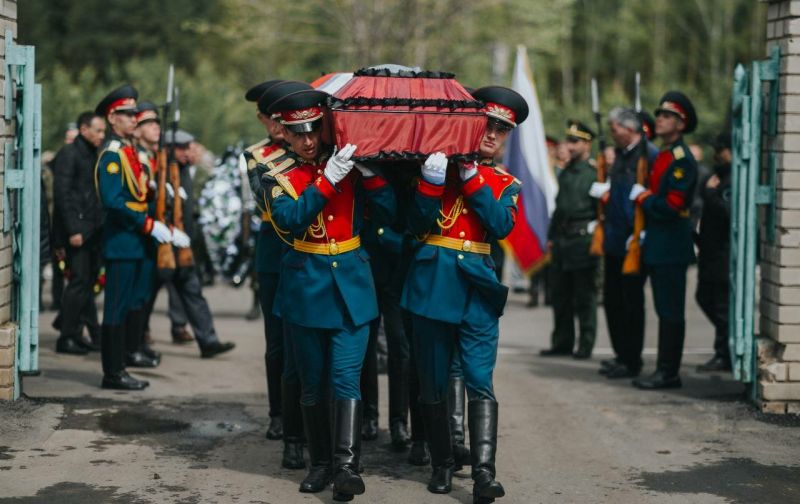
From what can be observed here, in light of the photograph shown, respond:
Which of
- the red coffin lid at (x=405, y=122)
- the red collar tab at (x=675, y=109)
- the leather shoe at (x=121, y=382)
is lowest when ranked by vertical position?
the leather shoe at (x=121, y=382)

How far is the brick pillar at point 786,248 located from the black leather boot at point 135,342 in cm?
438

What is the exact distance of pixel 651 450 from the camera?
7.80 m

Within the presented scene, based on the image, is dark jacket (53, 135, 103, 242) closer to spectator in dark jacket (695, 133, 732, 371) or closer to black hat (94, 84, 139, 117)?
black hat (94, 84, 139, 117)

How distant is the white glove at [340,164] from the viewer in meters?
6.26

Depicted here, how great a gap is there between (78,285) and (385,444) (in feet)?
13.5

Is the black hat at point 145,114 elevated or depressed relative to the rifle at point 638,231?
elevated

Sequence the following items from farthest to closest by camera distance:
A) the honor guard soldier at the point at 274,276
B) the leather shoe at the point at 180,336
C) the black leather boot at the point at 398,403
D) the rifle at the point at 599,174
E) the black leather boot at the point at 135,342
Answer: the leather shoe at the point at 180,336
the rifle at the point at 599,174
the black leather boot at the point at 135,342
the black leather boot at the point at 398,403
the honor guard soldier at the point at 274,276

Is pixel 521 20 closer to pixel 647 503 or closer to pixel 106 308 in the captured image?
pixel 106 308

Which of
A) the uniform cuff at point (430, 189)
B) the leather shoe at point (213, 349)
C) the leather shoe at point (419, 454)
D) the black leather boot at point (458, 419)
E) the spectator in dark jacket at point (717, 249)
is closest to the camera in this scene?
the uniform cuff at point (430, 189)

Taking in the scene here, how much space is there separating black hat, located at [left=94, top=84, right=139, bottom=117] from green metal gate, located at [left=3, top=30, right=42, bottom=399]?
103 cm

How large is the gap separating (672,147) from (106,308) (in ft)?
13.1

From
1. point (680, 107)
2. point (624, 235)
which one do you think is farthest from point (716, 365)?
point (680, 107)

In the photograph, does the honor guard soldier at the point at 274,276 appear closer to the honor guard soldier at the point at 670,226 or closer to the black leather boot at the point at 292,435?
the black leather boot at the point at 292,435

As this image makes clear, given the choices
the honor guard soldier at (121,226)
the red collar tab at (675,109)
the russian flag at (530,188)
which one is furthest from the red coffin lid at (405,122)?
the russian flag at (530,188)
